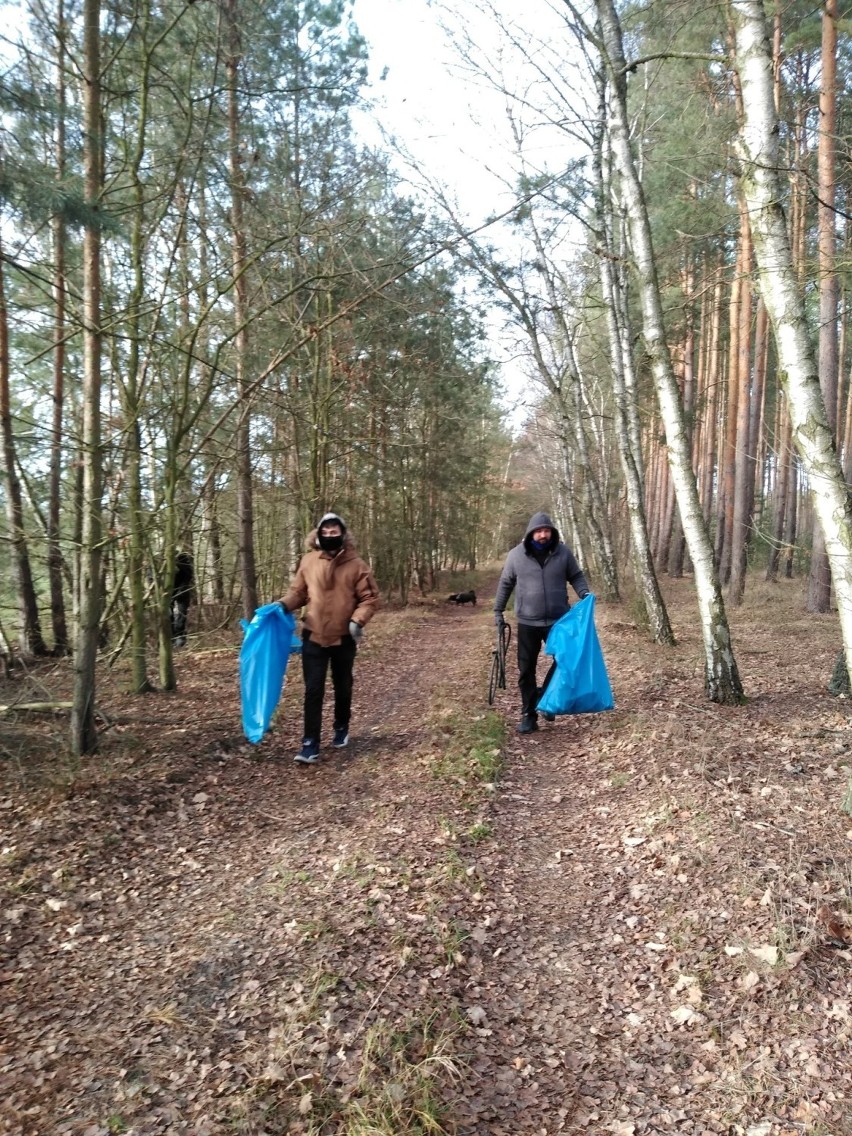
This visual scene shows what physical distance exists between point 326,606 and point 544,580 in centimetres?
205

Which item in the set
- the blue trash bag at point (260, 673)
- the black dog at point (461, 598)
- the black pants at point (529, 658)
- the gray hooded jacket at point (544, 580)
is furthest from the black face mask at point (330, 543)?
the black dog at point (461, 598)

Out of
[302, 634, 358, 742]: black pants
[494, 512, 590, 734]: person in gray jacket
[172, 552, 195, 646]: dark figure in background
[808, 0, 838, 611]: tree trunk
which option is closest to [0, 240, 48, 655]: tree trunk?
[172, 552, 195, 646]: dark figure in background

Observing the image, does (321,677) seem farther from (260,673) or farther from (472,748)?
(472,748)

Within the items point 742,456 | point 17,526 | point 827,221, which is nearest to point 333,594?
point 17,526

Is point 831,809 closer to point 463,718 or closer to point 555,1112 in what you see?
point 555,1112

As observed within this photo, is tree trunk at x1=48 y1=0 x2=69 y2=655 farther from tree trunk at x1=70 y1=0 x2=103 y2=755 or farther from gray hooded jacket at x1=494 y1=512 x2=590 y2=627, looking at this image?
gray hooded jacket at x1=494 y1=512 x2=590 y2=627

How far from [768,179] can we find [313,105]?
7.37 m

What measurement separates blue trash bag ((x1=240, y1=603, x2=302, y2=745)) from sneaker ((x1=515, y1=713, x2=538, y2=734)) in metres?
2.37

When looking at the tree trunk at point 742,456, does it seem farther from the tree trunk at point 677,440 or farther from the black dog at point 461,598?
the black dog at point 461,598

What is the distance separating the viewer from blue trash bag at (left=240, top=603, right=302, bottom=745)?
6.34m

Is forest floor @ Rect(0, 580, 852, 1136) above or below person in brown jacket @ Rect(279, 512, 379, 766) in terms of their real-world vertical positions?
below

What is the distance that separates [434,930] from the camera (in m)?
3.65

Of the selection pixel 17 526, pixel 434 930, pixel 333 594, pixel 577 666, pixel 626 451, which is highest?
pixel 626 451

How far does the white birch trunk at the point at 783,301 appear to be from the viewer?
4.25 meters
